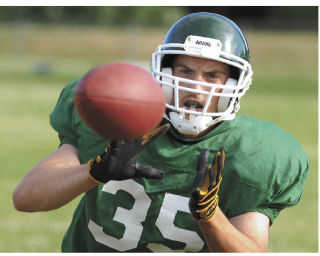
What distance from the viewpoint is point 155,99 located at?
242 centimetres

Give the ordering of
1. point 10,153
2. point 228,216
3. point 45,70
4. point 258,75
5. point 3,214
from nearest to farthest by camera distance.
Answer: point 228,216, point 3,214, point 10,153, point 45,70, point 258,75

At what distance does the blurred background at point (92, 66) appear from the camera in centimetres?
520

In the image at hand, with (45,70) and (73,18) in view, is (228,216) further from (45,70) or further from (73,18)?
(73,18)

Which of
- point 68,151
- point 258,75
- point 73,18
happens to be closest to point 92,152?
point 68,151

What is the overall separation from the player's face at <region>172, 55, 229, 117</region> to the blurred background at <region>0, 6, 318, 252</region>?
1.92 metres

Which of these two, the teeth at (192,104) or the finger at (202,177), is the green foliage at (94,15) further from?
the finger at (202,177)

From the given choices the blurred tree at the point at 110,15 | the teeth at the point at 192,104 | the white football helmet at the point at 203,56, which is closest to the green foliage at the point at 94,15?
the blurred tree at the point at 110,15

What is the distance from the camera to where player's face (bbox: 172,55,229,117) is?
2793 mm

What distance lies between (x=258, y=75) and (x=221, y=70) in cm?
1982

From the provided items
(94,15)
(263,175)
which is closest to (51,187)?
(263,175)

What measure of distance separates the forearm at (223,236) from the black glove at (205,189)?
6 centimetres

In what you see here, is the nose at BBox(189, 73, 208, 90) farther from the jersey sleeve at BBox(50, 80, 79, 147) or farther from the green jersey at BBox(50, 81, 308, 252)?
the jersey sleeve at BBox(50, 80, 79, 147)

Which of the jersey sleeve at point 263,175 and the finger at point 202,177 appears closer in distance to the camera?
the finger at point 202,177

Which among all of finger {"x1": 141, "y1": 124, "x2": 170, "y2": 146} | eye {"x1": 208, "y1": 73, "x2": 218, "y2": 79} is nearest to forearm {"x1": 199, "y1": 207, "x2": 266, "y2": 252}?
finger {"x1": 141, "y1": 124, "x2": 170, "y2": 146}
